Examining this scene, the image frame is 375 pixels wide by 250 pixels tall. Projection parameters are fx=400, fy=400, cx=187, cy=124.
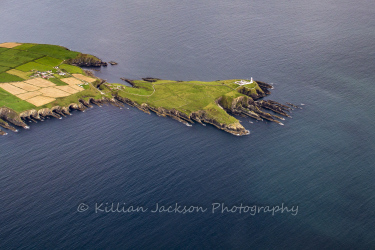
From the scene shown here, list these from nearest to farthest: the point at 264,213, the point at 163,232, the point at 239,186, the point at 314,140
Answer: the point at 163,232, the point at 264,213, the point at 239,186, the point at 314,140

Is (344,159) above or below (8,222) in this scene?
above

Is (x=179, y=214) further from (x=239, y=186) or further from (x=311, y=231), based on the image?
(x=311, y=231)

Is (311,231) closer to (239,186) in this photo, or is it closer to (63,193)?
(239,186)

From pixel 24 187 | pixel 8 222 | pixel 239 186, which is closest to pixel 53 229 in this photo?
pixel 8 222

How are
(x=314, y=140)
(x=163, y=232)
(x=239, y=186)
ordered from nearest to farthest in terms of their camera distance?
(x=163, y=232) < (x=239, y=186) < (x=314, y=140)

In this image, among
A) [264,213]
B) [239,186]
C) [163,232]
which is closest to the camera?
[163,232]

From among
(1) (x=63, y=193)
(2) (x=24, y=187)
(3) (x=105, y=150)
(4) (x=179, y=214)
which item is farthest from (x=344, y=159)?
(2) (x=24, y=187)

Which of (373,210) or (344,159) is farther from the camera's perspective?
(344,159)

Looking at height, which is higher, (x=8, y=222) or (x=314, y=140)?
(x=314, y=140)

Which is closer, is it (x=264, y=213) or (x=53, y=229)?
(x=53, y=229)
